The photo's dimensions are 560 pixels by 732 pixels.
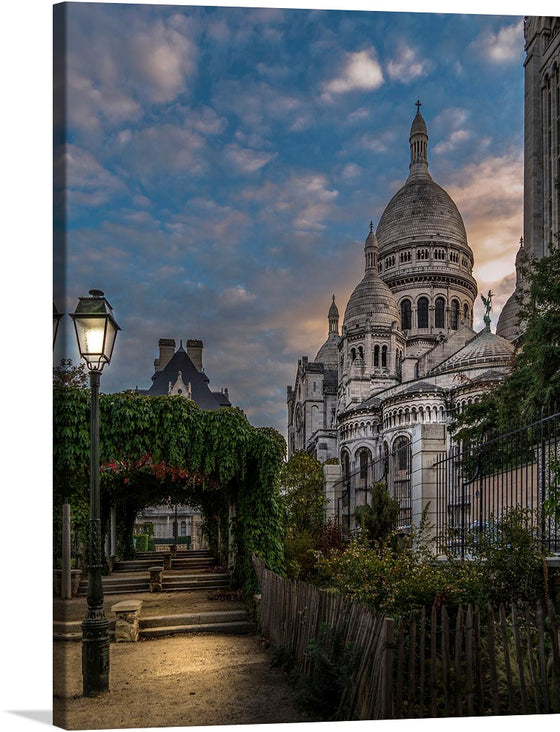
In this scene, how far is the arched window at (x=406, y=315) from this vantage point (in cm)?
6519

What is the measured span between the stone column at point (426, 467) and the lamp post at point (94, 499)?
5776 mm

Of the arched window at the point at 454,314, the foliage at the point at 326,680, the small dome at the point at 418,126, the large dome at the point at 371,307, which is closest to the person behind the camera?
the foliage at the point at 326,680

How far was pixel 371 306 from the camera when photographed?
58750 mm

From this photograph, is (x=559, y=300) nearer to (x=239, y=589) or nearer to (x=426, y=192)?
(x=239, y=589)

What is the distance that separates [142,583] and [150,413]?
321 inches

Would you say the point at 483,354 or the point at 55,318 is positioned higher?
the point at 483,354

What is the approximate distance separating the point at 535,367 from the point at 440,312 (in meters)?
49.6

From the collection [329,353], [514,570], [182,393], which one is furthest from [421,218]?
[514,570]

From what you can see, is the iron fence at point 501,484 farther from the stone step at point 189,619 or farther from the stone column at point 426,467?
the stone step at point 189,619

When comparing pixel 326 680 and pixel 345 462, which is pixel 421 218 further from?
pixel 326 680

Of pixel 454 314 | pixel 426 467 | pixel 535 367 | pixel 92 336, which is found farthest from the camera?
pixel 454 314

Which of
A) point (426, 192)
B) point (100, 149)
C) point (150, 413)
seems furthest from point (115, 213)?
point (426, 192)

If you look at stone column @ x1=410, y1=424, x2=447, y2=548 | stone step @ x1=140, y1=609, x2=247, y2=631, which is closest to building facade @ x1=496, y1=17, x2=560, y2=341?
stone column @ x1=410, y1=424, x2=447, y2=548

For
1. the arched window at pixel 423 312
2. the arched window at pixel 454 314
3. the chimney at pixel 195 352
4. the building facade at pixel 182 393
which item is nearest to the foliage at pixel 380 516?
the building facade at pixel 182 393
